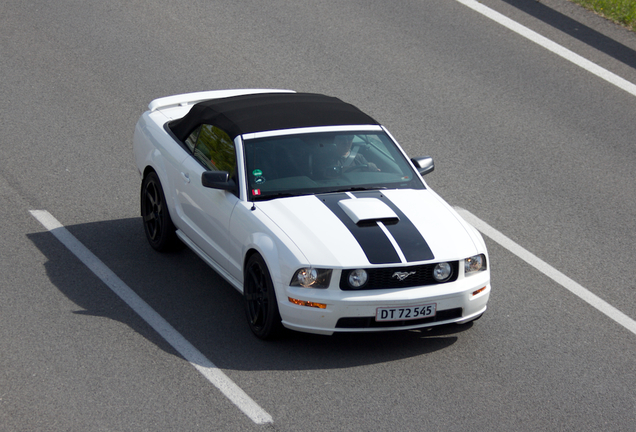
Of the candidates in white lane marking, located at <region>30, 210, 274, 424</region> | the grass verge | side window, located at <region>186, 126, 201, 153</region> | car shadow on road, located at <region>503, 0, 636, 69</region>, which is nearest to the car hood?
white lane marking, located at <region>30, 210, 274, 424</region>

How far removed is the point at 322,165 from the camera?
23.3 feet

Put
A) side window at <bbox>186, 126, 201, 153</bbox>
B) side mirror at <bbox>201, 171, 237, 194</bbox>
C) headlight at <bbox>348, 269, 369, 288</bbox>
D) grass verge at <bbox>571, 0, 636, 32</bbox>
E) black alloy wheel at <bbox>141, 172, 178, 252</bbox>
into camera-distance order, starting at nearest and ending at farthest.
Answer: headlight at <bbox>348, 269, 369, 288</bbox>, side mirror at <bbox>201, 171, 237, 194</bbox>, side window at <bbox>186, 126, 201, 153</bbox>, black alloy wheel at <bbox>141, 172, 178, 252</bbox>, grass verge at <bbox>571, 0, 636, 32</bbox>

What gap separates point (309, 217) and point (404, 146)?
415cm

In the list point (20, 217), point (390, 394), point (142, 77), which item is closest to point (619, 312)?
point (390, 394)

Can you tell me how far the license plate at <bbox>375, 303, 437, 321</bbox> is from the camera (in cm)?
611

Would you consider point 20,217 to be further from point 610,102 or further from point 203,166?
point 610,102

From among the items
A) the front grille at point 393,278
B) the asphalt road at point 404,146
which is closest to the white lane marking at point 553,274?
the asphalt road at point 404,146

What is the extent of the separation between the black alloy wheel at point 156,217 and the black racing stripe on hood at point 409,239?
2.33 meters

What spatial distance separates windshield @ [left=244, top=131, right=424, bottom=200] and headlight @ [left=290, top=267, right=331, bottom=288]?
3.10 feet

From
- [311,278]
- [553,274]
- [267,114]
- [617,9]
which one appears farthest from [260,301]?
[617,9]

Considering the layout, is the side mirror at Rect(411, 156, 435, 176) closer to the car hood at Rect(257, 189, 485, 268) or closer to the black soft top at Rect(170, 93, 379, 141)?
the black soft top at Rect(170, 93, 379, 141)

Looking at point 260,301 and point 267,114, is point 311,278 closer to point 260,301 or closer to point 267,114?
point 260,301

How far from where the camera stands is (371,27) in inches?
523

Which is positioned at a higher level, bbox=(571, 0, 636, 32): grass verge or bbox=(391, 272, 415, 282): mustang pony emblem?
bbox=(571, 0, 636, 32): grass verge
